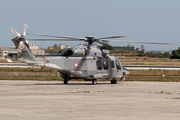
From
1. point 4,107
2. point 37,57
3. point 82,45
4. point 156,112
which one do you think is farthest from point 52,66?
A: point 156,112

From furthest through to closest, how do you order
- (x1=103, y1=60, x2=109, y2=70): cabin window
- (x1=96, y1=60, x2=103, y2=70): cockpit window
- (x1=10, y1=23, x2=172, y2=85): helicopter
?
1. (x1=103, y1=60, x2=109, y2=70): cabin window
2. (x1=96, y1=60, x2=103, y2=70): cockpit window
3. (x1=10, y1=23, x2=172, y2=85): helicopter

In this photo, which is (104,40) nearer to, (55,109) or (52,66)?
(52,66)

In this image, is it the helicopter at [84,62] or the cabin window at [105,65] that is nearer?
the helicopter at [84,62]

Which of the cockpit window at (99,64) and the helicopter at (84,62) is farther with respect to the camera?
the cockpit window at (99,64)

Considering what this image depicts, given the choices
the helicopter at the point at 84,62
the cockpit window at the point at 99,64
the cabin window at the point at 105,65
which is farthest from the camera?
the cabin window at the point at 105,65

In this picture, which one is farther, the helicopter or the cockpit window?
the cockpit window

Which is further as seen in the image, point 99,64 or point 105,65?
point 105,65

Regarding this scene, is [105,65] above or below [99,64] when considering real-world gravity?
below

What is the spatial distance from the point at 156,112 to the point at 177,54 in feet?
549

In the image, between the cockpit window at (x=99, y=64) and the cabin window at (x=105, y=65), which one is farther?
the cabin window at (x=105, y=65)

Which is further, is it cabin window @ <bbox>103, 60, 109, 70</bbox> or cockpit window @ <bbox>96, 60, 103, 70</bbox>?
cabin window @ <bbox>103, 60, 109, 70</bbox>

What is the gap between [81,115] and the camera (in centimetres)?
1349

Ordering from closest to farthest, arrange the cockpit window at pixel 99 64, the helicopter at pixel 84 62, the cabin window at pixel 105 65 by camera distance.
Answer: the helicopter at pixel 84 62 → the cockpit window at pixel 99 64 → the cabin window at pixel 105 65

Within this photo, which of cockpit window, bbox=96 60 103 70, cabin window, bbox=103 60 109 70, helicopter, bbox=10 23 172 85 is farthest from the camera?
cabin window, bbox=103 60 109 70
